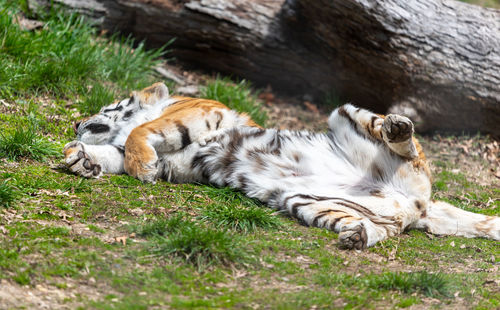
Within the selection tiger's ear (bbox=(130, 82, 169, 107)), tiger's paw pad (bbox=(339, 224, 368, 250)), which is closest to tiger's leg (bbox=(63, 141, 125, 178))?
tiger's ear (bbox=(130, 82, 169, 107))

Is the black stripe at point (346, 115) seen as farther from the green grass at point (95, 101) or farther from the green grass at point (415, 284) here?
the green grass at point (95, 101)

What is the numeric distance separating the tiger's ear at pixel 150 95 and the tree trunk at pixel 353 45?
2.54 metres

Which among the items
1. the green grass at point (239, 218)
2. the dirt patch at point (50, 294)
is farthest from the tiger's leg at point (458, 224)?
the dirt patch at point (50, 294)

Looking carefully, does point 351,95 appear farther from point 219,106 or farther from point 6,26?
point 6,26

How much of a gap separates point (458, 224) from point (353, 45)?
11.0 ft

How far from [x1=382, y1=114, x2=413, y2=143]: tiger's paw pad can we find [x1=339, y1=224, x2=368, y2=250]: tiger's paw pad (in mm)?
839

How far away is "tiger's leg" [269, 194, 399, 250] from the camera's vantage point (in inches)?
154

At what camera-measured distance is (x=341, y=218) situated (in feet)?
13.8

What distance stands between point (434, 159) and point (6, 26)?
17.6 feet

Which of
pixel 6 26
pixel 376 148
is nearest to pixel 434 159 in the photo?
pixel 376 148

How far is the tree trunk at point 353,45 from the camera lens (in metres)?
6.77

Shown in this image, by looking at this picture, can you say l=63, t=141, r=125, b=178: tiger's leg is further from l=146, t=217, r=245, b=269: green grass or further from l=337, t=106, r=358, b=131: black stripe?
l=337, t=106, r=358, b=131: black stripe

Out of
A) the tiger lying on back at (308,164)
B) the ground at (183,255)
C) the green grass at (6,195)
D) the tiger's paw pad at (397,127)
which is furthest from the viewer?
the tiger lying on back at (308,164)

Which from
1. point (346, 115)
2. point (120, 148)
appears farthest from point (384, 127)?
point (120, 148)
